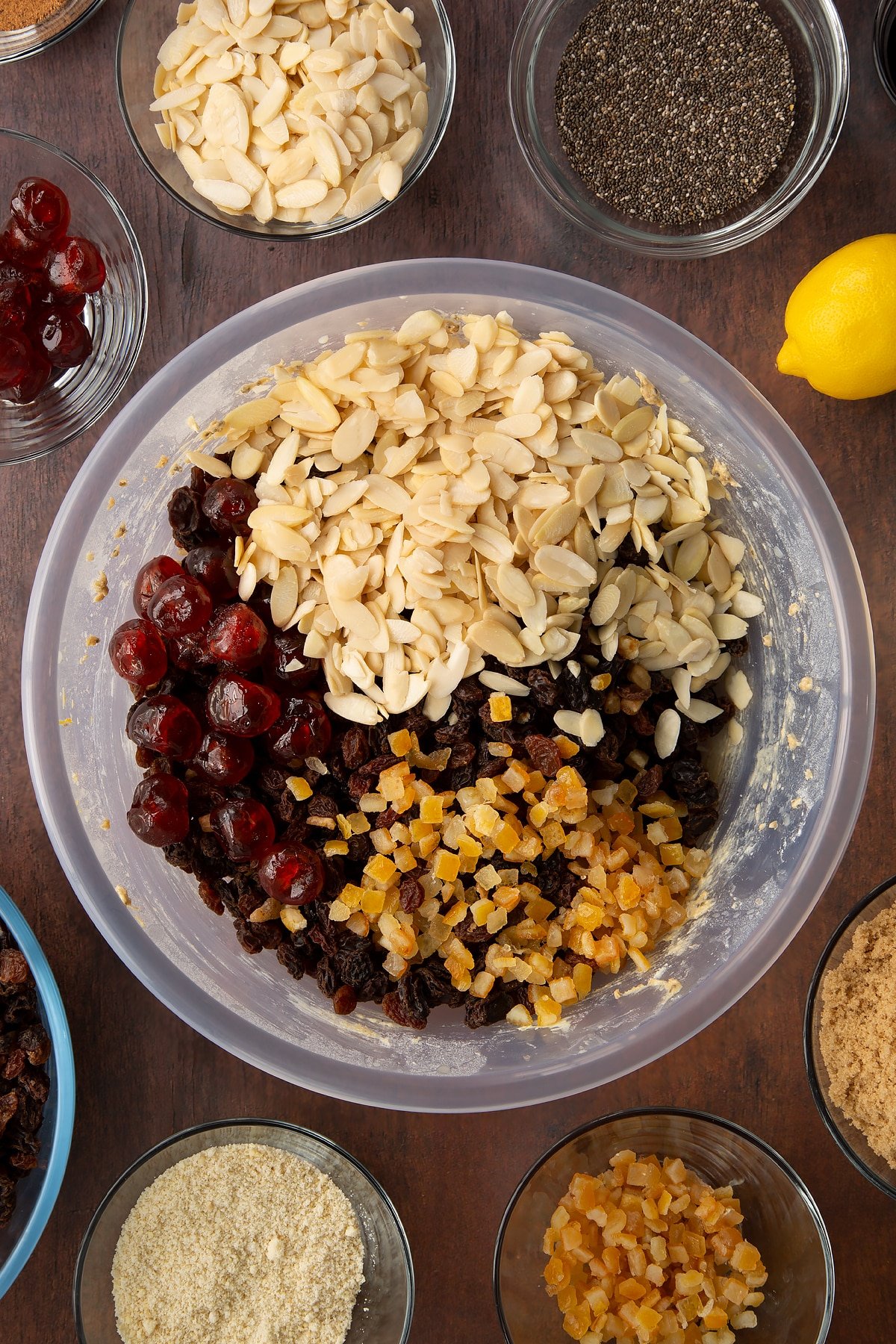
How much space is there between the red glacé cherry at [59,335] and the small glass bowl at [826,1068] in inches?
50.9

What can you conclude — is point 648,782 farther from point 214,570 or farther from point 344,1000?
point 214,570

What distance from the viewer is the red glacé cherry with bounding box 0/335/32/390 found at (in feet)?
4.27

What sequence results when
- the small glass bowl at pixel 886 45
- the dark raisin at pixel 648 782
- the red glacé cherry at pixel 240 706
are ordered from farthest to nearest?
1. the small glass bowl at pixel 886 45
2. the dark raisin at pixel 648 782
3. the red glacé cherry at pixel 240 706

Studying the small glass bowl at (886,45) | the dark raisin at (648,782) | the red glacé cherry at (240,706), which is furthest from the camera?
the small glass bowl at (886,45)

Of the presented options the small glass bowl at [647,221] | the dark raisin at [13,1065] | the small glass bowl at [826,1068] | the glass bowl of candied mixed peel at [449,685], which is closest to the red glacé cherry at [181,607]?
the glass bowl of candied mixed peel at [449,685]

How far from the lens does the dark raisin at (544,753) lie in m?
1.16

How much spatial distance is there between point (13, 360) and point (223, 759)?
629mm

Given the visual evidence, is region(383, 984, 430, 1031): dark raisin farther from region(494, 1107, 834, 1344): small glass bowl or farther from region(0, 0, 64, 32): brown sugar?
region(0, 0, 64, 32): brown sugar

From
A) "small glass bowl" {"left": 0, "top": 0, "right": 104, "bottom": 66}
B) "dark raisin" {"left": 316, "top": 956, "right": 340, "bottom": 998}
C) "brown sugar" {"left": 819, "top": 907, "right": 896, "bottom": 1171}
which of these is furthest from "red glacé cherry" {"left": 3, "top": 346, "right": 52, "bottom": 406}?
"brown sugar" {"left": 819, "top": 907, "right": 896, "bottom": 1171}

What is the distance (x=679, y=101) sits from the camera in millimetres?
1354

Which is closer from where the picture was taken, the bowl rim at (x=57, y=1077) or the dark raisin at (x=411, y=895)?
the dark raisin at (x=411, y=895)

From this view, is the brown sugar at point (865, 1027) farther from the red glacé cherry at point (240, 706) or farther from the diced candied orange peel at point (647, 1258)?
the red glacé cherry at point (240, 706)

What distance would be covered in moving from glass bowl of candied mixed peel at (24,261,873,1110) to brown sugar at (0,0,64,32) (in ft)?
1.79

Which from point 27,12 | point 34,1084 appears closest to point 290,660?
point 34,1084
